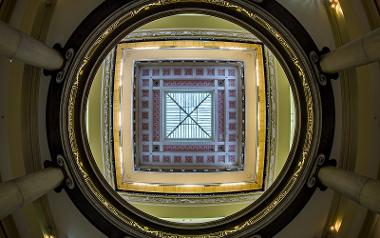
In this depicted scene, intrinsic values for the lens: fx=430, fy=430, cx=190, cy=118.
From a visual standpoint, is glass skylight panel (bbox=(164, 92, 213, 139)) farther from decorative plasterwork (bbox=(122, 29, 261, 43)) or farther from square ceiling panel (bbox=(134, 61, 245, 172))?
decorative plasterwork (bbox=(122, 29, 261, 43))

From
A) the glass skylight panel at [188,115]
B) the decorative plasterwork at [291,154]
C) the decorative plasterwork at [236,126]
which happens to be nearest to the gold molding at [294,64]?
the decorative plasterwork at [291,154]

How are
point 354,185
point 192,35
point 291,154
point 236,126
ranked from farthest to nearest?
1. point 236,126
2. point 192,35
3. point 291,154
4. point 354,185

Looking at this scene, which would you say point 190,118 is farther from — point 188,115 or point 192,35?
point 192,35

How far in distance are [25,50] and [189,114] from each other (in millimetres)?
11203

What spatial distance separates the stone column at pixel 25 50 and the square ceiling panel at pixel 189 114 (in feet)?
26.7

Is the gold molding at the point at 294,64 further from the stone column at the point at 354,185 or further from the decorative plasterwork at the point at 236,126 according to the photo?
the decorative plasterwork at the point at 236,126

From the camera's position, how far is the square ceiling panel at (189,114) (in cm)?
1953

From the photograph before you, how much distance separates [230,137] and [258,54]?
3.96 metres

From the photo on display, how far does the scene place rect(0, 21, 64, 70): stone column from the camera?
908cm

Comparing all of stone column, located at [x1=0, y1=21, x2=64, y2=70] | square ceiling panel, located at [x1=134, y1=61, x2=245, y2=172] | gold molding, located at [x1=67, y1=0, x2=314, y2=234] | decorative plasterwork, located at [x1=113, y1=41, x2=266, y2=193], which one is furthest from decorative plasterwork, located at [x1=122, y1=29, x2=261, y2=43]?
stone column, located at [x1=0, y1=21, x2=64, y2=70]

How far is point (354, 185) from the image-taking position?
10492 millimetres

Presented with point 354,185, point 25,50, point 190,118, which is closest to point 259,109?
point 190,118

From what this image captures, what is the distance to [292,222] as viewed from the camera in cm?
1341

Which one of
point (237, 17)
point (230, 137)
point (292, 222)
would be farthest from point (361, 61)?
point (230, 137)
